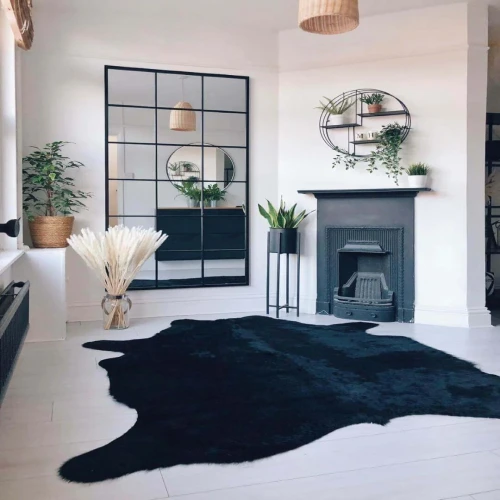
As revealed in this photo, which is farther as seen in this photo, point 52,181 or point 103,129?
point 103,129

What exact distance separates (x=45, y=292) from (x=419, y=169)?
10.6 feet

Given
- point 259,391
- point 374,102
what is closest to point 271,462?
point 259,391

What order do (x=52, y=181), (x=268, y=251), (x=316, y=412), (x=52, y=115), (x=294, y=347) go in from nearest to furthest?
(x=316, y=412), (x=294, y=347), (x=52, y=181), (x=52, y=115), (x=268, y=251)

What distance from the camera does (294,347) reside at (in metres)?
4.17

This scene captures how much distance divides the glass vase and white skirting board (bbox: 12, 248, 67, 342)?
1.41 feet

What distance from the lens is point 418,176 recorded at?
5008mm

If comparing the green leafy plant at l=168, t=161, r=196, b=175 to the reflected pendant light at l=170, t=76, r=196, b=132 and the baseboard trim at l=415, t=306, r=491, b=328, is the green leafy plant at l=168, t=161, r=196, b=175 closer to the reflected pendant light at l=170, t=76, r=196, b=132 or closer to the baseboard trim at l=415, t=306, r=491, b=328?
the reflected pendant light at l=170, t=76, r=196, b=132

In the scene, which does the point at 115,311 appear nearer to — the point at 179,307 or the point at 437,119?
the point at 179,307

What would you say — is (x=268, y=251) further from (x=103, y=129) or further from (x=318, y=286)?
(x=103, y=129)

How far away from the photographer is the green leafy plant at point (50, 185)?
15.7 ft

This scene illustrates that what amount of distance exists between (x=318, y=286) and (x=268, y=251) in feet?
1.98

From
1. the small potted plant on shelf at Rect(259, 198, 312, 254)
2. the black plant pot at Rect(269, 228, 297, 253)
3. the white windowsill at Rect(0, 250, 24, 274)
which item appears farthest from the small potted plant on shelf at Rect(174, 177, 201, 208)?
the white windowsill at Rect(0, 250, 24, 274)

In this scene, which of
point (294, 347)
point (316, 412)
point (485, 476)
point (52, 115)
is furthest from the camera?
point (52, 115)

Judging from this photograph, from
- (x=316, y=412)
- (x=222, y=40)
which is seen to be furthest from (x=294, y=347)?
(x=222, y=40)
